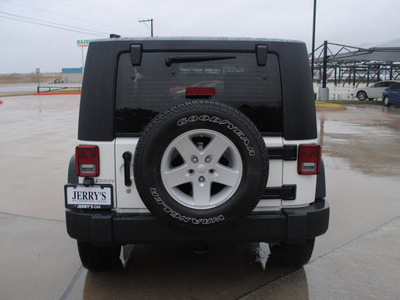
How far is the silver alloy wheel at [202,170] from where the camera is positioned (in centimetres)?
263

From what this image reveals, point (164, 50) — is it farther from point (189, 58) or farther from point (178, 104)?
point (178, 104)

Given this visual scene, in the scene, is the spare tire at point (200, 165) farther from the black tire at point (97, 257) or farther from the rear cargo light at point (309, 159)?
the black tire at point (97, 257)

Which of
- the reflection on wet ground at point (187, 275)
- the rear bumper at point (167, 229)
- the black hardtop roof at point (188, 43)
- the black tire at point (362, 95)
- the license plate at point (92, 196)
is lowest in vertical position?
the reflection on wet ground at point (187, 275)

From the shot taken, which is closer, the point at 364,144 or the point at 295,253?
the point at 295,253

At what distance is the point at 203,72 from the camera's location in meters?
2.92

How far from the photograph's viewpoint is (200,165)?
2.64 m

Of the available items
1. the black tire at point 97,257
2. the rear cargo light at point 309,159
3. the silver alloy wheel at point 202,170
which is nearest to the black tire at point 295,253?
the rear cargo light at point 309,159

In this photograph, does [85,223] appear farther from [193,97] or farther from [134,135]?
[193,97]

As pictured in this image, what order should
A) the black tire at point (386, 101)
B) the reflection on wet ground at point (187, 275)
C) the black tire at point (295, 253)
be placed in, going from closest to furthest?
the reflection on wet ground at point (187, 275) → the black tire at point (295, 253) → the black tire at point (386, 101)

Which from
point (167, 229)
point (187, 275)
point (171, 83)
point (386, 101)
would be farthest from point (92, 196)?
point (386, 101)

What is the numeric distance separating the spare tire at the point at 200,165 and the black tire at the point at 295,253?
1011mm

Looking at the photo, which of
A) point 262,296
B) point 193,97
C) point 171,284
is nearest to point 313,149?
point 193,97

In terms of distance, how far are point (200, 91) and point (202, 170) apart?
0.57 metres

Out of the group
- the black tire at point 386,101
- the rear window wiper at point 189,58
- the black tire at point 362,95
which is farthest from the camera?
the black tire at point 362,95
